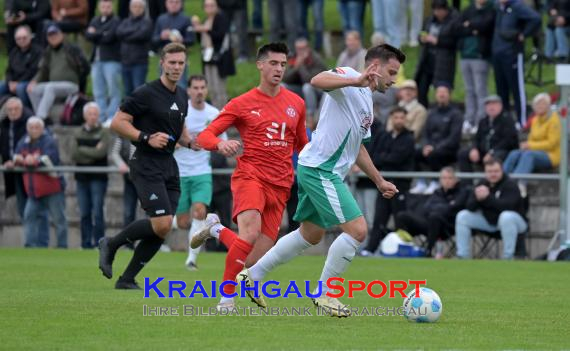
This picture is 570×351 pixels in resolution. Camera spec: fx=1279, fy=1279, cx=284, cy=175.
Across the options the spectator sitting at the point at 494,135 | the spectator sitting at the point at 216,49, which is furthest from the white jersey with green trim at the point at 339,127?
the spectator sitting at the point at 216,49

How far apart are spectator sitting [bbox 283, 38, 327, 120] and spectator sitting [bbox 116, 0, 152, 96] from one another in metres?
2.71

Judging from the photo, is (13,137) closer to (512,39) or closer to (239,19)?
(239,19)

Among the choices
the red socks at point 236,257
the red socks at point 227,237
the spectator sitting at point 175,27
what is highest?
the spectator sitting at point 175,27

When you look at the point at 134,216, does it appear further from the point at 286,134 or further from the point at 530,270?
the point at 286,134

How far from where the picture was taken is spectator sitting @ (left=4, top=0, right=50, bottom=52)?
84.9ft

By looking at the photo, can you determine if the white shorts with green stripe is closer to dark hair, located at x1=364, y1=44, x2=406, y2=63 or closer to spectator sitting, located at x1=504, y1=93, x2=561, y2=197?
dark hair, located at x1=364, y1=44, x2=406, y2=63

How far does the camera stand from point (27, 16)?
26.0 metres

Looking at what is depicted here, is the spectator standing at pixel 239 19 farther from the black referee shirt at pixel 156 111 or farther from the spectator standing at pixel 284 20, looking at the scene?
the black referee shirt at pixel 156 111

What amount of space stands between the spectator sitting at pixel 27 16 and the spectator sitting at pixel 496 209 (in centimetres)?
1053

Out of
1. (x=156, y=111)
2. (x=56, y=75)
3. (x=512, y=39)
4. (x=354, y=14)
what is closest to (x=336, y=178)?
(x=156, y=111)

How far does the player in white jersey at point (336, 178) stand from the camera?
10.4m

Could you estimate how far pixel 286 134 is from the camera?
11.3 m

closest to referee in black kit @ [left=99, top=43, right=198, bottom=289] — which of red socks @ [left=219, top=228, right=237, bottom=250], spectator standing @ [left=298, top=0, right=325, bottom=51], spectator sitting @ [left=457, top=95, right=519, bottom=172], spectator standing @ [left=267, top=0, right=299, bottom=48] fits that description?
red socks @ [left=219, top=228, right=237, bottom=250]

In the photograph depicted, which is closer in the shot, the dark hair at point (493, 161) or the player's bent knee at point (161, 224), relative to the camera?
the player's bent knee at point (161, 224)
